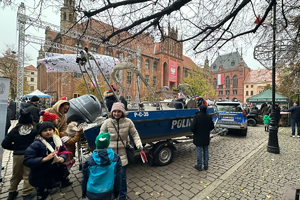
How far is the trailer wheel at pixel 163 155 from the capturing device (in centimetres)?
441

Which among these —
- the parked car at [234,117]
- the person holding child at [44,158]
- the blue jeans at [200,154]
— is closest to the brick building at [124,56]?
the person holding child at [44,158]

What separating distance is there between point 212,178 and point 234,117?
216 inches

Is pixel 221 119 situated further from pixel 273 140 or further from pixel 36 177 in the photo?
pixel 36 177

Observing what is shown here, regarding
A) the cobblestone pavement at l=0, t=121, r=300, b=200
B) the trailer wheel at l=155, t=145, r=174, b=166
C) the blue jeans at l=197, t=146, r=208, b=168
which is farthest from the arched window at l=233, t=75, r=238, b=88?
the trailer wheel at l=155, t=145, r=174, b=166

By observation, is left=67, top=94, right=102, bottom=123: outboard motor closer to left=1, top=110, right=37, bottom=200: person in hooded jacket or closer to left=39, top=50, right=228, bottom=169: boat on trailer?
left=39, top=50, right=228, bottom=169: boat on trailer

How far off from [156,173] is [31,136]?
290 cm

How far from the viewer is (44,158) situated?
7.50 feet

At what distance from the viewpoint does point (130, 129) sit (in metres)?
2.95

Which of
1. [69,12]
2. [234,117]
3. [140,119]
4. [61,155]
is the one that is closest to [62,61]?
[69,12]

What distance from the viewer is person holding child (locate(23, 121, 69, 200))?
2.24m

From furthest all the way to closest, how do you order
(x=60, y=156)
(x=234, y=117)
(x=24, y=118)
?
(x=234, y=117) < (x=24, y=118) < (x=60, y=156)

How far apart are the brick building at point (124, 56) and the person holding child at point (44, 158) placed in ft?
8.19

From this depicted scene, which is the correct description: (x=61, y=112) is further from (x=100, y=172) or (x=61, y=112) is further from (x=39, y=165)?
(x=100, y=172)

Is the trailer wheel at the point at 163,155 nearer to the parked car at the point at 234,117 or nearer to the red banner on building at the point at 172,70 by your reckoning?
the parked car at the point at 234,117
